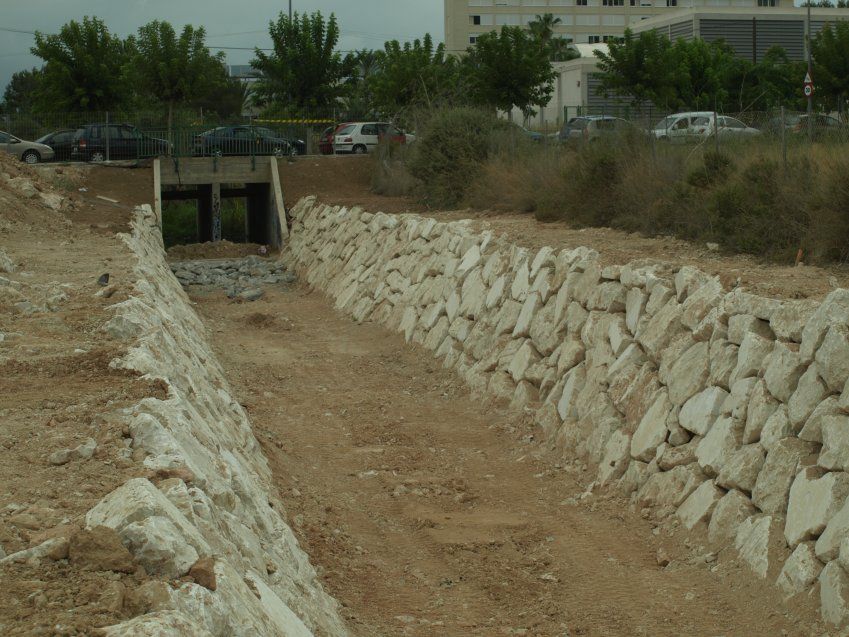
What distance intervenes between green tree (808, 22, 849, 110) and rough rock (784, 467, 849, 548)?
37662 millimetres

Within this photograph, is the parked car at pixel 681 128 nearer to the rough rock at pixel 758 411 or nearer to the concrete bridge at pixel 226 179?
the rough rock at pixel 758 411

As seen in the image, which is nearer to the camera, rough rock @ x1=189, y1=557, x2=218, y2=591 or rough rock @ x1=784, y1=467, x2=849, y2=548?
rough rock @ x1=189, y1=557, x2=218, y2=591

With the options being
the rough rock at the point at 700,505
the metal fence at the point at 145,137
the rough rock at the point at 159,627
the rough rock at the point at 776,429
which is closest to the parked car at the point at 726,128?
the rough rock at the point at 700,505

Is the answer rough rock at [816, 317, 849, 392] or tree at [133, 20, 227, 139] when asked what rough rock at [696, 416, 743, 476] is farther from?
tree at [133, 20, 227, 139]

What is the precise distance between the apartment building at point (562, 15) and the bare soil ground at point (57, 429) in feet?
297

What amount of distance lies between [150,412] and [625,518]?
13.5 feet

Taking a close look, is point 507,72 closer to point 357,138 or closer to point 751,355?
point 357,138

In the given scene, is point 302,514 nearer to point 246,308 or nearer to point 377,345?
point 377,345

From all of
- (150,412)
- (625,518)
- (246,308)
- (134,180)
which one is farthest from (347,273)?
(150,412)

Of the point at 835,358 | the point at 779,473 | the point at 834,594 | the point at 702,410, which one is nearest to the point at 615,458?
the point at 702,410

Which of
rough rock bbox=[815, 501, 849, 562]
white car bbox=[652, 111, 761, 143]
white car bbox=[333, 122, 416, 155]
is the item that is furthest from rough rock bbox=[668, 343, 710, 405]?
white car bbox=[333, 122, 416, 155]

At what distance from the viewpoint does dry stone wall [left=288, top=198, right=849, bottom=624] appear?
280 inches

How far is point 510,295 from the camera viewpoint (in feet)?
46.3

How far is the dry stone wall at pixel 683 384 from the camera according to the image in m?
7.11
